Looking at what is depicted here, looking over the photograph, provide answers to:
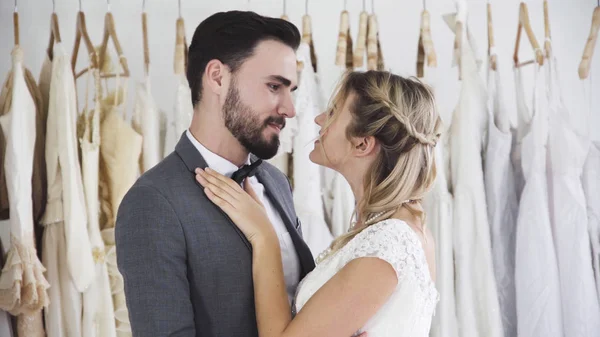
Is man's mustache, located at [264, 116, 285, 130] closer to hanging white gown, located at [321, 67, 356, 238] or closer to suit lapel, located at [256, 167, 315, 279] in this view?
suit lapel, located at [256, 167, 315, 279]

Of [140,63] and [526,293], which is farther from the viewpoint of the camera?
[140,63]

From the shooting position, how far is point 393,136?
1464 millimetres

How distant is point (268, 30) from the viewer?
1.52 metres

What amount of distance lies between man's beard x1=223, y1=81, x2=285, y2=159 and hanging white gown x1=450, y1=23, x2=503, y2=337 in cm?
87

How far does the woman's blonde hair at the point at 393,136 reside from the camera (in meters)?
1.46

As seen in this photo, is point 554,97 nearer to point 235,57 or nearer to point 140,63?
point 235,57

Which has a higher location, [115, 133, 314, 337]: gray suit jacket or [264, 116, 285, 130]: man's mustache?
[264, 116, 285, 130]: man's mustache

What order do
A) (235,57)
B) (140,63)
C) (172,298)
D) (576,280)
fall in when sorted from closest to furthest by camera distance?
(172,298) < (235,57) < (576,280) < (140,63)

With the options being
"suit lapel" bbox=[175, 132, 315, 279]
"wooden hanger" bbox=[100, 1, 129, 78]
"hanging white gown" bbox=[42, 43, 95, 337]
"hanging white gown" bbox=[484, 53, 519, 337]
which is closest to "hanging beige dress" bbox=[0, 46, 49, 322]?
"hanging white gown" bbox=[42, 43, 95, 337]

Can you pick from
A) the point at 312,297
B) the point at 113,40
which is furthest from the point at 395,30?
the point at 312,297

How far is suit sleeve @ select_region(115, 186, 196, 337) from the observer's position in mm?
1270

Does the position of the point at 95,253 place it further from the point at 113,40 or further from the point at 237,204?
the point at 237,204

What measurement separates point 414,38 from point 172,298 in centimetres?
161

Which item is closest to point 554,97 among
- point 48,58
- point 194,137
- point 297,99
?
point 297,99
